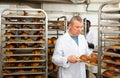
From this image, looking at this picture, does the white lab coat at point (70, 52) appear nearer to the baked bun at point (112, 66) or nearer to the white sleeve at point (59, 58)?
the white sleeve at point (59, 58)

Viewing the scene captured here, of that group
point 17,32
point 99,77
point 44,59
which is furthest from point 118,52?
point 17,32

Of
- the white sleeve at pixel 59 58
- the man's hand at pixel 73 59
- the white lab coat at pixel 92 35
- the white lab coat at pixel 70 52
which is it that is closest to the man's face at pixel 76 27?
the white lab coat at pixel 70 52

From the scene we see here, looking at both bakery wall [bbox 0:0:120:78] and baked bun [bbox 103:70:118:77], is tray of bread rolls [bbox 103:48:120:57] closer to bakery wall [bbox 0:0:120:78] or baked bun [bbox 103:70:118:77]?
baked bun [bbox 103:70:118:77]

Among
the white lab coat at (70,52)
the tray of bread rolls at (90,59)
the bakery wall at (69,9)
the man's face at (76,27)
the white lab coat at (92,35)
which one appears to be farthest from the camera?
the bakery wall at (69,9)

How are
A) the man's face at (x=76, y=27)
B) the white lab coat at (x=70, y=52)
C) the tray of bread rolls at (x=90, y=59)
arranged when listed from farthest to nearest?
the white lab coat at (x=70, y=52)
the man's face at (x=76, y=27)
the tray of bread rolls at (x=90, y=59)

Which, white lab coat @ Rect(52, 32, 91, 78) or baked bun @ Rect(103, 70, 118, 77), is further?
white lab coat @ Rect(52, 32, 91, 78)

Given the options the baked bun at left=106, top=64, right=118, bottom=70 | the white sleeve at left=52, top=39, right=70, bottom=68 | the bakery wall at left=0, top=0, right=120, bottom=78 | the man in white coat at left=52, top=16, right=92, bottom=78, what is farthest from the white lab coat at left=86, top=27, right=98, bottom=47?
the baked bun at left=106, top=64, right=118, bottom=70

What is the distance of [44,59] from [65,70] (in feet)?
2.92

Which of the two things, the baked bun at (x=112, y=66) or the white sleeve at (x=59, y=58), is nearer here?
the baked bun at (x=112, y=66)

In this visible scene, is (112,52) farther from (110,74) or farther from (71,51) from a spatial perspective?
(71,51)

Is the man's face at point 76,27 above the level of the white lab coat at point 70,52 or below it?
above

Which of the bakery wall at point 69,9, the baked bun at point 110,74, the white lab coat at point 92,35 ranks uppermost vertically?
the bakery wall at point 69,9

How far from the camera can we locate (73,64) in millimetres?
2889

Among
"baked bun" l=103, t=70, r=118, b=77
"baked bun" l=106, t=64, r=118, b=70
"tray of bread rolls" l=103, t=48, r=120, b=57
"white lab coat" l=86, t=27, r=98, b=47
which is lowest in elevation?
"baked bun" l=103, t=70, r=118, b=77
